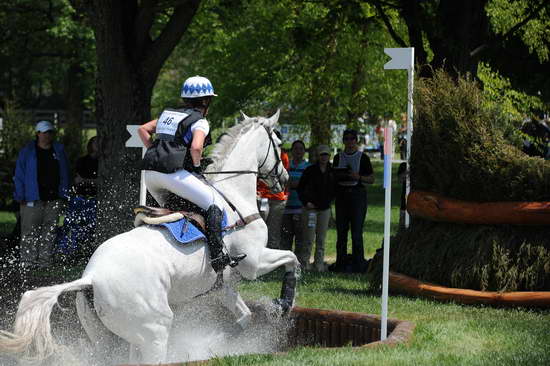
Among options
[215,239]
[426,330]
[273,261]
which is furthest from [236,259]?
[426,330]

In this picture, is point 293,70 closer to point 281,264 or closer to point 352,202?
point 352,202

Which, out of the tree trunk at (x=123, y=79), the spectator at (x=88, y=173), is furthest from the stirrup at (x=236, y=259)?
the spectator at (x=88, y=173)

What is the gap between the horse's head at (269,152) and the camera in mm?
8766

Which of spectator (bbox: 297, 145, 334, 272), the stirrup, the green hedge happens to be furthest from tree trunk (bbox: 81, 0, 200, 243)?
the stirrup

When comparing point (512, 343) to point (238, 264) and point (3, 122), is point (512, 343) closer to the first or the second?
point (238, 264)

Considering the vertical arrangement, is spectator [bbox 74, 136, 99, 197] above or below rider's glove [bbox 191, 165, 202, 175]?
below

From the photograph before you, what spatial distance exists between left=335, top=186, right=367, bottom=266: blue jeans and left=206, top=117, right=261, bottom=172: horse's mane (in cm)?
502

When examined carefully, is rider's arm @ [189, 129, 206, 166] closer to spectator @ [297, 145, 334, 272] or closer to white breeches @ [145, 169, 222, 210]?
white breeches @ [145, 169, 222, 210]

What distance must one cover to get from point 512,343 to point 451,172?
309 centimetres

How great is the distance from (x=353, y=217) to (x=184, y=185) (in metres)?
6.35

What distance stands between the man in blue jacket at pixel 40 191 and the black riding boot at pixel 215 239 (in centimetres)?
658

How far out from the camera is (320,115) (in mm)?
24359

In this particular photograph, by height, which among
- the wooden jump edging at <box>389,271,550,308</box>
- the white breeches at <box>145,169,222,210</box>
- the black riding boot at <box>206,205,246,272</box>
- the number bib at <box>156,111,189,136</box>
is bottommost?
the wooden jump edging at <box>389,271,550,308</box>

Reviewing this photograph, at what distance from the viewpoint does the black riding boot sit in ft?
24.6
